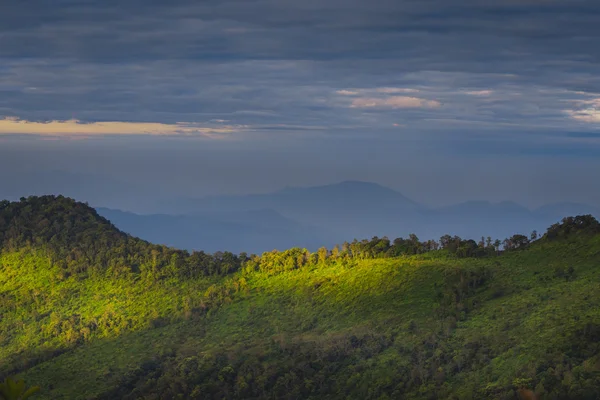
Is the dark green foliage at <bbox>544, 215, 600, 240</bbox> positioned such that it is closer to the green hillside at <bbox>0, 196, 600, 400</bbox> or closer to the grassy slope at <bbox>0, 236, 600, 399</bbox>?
the green hillside at <bbox>0, 196, 600, 400</bbox>

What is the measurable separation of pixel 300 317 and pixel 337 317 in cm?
500

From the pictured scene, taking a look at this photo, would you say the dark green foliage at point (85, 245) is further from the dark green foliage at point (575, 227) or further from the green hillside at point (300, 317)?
the dark green foliage at point (575, 227)

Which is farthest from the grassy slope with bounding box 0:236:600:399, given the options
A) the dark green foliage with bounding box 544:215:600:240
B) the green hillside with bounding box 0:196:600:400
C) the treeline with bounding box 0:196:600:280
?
the treeline with bounding box 0:196:600:280

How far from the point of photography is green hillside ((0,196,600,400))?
5616 centimetres

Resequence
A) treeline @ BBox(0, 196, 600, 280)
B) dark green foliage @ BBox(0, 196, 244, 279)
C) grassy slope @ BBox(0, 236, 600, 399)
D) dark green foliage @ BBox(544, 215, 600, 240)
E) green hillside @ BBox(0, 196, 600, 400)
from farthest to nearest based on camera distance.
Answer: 1. dark green foliage @ BBox(0, 196, 244, 279)
2. treeline @ BBox(0, 196, 600, 280)
3. dark green foliage @ BBox(544, 215, 600, 240)
4. grassy slope @ BBox(0, 236, 600, 399)
5. green hillside @ BBox(0, 196, 600, 400)

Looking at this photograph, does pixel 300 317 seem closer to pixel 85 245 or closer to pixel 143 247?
pixel 143 247

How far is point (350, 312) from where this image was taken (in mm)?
76312

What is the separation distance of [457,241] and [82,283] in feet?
164

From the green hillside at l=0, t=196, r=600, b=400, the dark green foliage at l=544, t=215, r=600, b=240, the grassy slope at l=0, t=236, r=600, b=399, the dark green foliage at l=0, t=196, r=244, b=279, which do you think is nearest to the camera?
the green hillside at l=0, t=196, r=600, b=400

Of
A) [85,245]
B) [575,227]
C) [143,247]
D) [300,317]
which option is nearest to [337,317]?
[300,317]

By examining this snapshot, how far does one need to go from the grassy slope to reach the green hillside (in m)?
0.20

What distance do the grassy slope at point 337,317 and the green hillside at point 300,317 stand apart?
0.67 feet

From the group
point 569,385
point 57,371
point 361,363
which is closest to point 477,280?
point 361,363

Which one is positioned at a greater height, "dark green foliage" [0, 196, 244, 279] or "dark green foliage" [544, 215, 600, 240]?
"dark green foliage" [544, 215, 600, 240]
